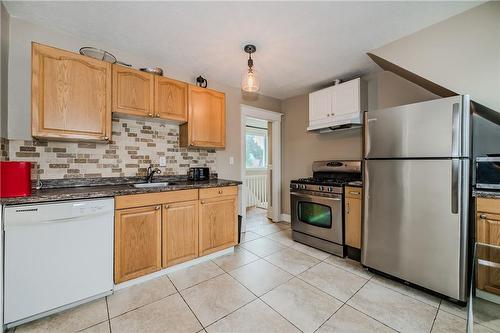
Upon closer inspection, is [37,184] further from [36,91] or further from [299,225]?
[299,225]

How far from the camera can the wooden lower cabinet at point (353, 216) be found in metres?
2.38

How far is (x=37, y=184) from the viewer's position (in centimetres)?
183

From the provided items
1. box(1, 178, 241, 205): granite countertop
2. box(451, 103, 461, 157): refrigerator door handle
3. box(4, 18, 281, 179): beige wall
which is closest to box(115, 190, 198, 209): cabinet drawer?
box(1, 178, 241, 205): granite countertop

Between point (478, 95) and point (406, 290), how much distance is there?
179cm

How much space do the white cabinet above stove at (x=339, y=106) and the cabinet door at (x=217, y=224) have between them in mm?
1766

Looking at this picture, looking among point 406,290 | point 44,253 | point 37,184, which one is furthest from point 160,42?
point 406,290

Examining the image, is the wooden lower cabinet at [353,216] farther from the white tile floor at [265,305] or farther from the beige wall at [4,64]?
the beige wall at [4,64]

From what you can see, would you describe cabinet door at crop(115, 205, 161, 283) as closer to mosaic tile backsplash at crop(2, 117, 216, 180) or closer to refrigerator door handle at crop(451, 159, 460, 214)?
mosaic tile backsplash at crop(2, 117, 216, 180)

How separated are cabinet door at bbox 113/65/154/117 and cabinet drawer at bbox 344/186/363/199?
2440 millimetres

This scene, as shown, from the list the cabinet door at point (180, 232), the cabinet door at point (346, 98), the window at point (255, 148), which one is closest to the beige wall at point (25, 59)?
the cabinet door at point (180, 232)

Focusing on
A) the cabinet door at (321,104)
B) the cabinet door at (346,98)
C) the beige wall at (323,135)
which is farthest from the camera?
the cabinet door at (321,104)

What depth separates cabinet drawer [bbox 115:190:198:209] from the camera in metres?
1.81

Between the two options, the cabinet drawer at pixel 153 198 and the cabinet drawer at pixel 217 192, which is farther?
the cabinet drawer at pixel 217 192

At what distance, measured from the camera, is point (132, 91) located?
2.13 meters
